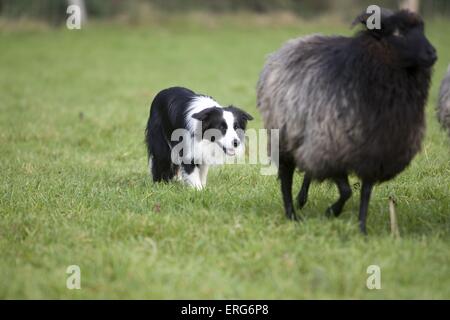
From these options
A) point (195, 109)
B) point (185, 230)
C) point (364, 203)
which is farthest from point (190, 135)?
point (364, 203)

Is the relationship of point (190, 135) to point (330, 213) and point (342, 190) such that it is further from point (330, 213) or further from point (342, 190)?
point (342, 190)

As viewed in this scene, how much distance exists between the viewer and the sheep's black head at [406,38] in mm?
4715

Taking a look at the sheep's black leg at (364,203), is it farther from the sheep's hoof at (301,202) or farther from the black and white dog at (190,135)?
the black and white dog at (190,135)

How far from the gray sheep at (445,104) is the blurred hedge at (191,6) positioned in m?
23.0

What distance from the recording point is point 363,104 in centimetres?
486

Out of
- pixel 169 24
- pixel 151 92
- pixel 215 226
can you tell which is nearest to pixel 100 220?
pixel 215 226

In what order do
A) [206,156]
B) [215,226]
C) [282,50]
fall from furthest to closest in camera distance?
[206,156] → [282,50] → [215,226]

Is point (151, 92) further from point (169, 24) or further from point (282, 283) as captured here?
point (169, 24)

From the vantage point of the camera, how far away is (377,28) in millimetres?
4859

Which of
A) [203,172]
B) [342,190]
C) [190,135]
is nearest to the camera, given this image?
[342,190]

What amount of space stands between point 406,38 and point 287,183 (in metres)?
1.63

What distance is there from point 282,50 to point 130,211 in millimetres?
2039

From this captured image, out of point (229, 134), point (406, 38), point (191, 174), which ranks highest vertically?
point (406, 38)

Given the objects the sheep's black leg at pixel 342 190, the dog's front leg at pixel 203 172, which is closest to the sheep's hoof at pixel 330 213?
the sheep's black leg at pixel 342 190
